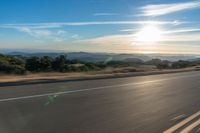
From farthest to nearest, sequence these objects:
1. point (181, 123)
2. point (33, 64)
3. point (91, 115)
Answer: point (33, 64)
point (91, 115)
point (181, 123)

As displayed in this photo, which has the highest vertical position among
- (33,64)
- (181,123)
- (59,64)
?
(181,123)

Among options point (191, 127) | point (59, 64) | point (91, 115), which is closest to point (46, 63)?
point (59, 64)

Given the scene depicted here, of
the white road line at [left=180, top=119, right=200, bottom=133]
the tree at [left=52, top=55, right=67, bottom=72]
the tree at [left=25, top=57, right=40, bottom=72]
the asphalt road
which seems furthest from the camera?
the tree at [left=52, top=55, right=67, bottom=72]

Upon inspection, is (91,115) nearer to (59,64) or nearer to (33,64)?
(33,64)

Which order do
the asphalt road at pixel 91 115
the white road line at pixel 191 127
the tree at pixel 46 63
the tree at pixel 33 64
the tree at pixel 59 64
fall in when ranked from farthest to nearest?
the tree at pixel 59 64, the tree at pixel 46 63, the tree at pixel 33 64, the white road line at pixel 191 127, the asphalt road at pixel 91 115

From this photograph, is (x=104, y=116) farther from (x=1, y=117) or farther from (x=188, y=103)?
(x=188, y=103)

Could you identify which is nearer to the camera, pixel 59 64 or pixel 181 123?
pixel 181 123

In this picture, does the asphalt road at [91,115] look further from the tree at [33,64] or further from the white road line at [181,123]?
the tree at [33,64]

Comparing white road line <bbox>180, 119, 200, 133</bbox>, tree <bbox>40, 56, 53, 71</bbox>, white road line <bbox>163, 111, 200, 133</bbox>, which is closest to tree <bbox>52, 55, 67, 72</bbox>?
tree <bbox>40, 56, 53, 71</bbox>

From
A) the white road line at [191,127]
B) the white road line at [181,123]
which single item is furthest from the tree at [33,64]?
the white road line at [191,127]

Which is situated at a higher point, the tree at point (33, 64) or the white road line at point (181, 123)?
the white road line at point (181, 123)

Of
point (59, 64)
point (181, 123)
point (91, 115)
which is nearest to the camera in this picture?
point (181, 123)

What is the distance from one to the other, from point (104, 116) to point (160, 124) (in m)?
1.56

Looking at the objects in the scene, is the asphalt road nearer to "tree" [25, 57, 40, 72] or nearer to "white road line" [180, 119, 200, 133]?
"white road line" [180, 119, 200, 133]
